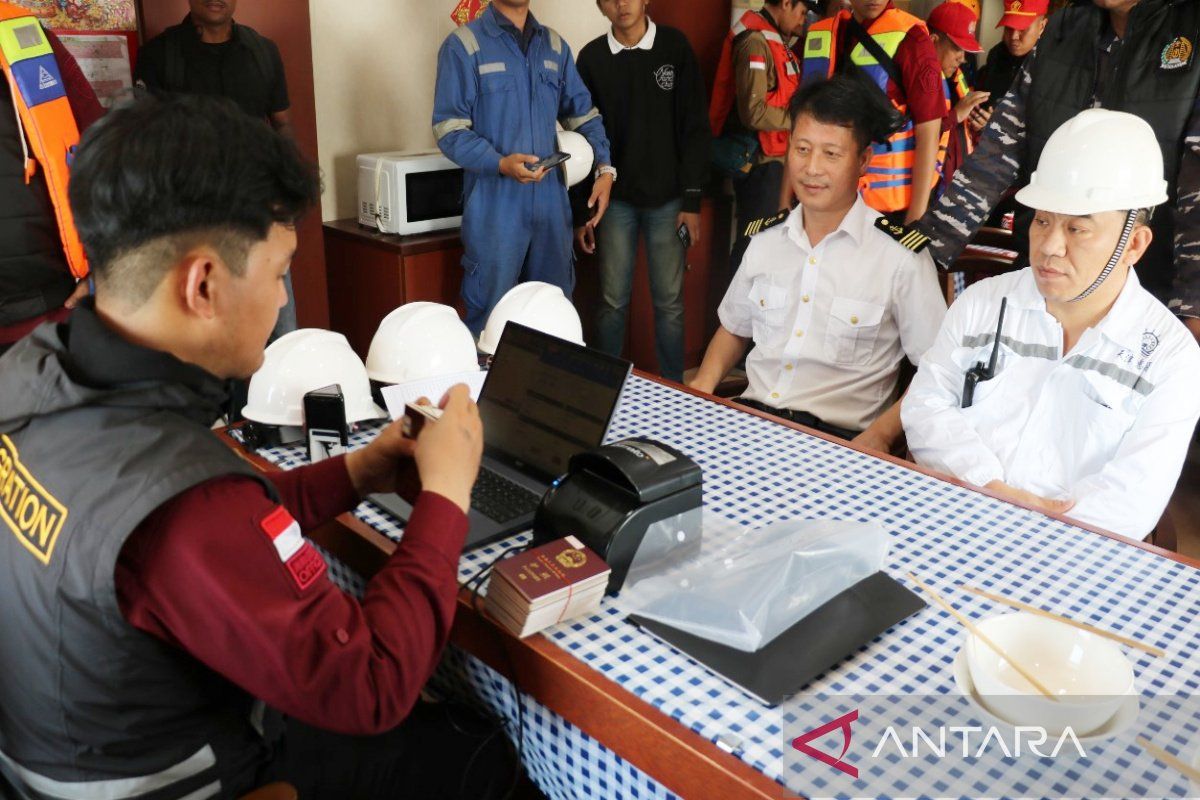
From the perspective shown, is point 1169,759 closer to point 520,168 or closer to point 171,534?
point 171,534

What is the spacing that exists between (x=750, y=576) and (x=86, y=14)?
302cm

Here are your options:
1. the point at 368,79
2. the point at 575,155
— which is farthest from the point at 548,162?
the point at 368,79

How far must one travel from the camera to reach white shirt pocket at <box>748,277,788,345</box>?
250cm

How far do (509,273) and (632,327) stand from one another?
110cm

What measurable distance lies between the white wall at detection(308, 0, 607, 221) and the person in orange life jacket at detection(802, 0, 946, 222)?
161cm

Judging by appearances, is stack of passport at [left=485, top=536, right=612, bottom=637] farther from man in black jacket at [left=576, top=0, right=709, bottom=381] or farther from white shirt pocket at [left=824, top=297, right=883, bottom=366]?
man in black jacket at [left=576, top=0, right=709, bottom=381]

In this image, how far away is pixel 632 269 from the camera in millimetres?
4164

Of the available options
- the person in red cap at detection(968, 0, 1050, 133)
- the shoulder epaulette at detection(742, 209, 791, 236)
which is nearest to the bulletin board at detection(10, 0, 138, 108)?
the shoulder epaulette at detection(742, 209, 791, 236)

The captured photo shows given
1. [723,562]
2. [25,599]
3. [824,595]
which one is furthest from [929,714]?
[25,599]

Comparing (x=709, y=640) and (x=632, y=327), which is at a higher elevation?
(x=709, y=640)

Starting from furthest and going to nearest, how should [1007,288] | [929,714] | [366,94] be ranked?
[366,94] → [1007,288] → [929,714]

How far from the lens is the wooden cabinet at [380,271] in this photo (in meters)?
3.70

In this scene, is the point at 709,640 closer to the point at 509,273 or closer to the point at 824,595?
the point at 824,595

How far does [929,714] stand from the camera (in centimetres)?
109
